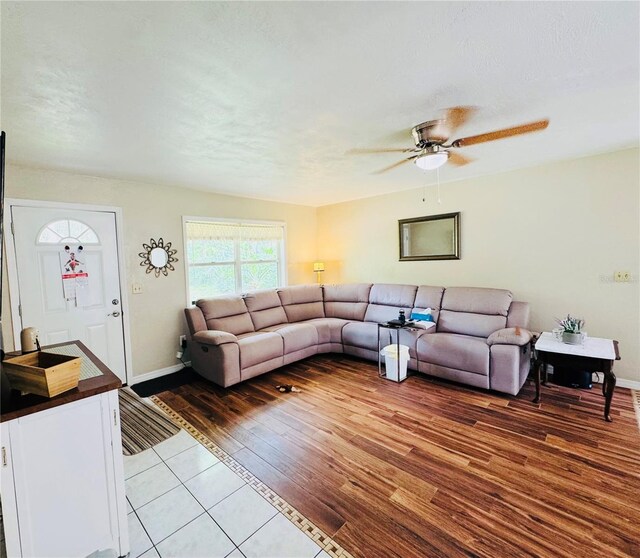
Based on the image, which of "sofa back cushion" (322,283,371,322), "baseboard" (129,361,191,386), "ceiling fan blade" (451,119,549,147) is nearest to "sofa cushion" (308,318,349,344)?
"sofa back cushion" (322,283,371,322)

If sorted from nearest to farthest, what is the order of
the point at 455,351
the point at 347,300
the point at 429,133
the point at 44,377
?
the point at 44,377 < the point at 429,133 < the point at 455,351 < the point at 347,300

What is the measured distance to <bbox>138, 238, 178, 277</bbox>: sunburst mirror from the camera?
3.78 m

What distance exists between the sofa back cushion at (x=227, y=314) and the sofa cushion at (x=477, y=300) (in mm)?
2717

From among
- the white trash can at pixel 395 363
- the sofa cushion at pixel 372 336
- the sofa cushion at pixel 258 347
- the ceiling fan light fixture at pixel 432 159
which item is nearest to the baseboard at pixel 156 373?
the sofa cushion at pixel 258 347

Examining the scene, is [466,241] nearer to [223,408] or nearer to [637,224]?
[637,224]

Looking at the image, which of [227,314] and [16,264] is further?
[227,314]

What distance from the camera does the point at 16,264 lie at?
9.61 ft

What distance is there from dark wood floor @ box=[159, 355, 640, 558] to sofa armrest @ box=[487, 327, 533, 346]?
0.54 meters

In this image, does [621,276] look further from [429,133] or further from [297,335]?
[297,335]

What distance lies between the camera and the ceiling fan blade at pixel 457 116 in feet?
6.88

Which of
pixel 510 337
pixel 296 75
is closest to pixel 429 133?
pixel 296 75

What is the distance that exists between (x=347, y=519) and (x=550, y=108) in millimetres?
2943

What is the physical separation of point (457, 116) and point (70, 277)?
3.94 meters

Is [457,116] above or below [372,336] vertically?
above
